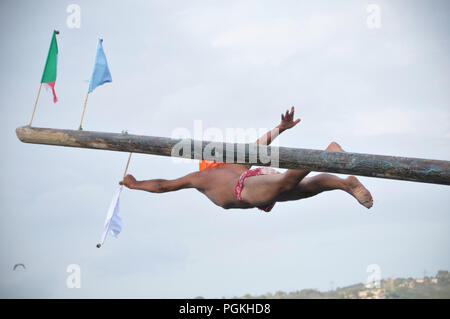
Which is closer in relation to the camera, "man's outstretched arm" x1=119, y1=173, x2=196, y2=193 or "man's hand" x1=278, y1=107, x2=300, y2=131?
"man's hand" x1=278, y1=107, x2=300, y2=131

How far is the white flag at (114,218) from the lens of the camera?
307 inches

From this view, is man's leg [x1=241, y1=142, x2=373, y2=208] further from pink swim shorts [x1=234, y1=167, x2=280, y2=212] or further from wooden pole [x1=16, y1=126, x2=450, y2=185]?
wooden pole [x1=16, y1=126, x2=450, y2=185]

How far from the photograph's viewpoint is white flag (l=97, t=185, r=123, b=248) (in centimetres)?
780

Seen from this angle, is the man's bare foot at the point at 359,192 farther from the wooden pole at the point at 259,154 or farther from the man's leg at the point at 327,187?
the wooden pole at the point at 259,154

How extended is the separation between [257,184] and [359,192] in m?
1.23

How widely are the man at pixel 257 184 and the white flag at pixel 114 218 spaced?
0.35 m

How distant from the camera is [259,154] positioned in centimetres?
586

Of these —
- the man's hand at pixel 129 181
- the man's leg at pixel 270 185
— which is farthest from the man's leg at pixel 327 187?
Answer: the man's hand at pixel 129 181

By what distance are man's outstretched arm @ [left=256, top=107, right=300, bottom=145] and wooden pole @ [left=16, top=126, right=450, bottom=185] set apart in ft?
3.36

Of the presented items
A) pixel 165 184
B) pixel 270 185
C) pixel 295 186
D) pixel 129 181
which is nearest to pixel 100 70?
pixel 129 181

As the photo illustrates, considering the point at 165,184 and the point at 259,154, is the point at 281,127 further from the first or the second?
the point at 165,184

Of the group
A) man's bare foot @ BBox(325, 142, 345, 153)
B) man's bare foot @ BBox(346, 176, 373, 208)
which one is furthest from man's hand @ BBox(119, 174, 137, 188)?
man's bare foot @ BBox(346, 176, 373, 208)

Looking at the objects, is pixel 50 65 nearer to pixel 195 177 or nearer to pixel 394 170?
pixel 195 177
